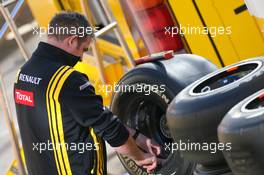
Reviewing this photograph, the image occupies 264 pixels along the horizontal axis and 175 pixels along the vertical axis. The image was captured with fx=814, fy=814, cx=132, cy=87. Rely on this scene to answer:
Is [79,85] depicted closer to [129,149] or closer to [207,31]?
[129,149]

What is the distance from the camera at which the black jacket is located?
4250 millimetres

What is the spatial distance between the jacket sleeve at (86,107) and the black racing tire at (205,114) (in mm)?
379

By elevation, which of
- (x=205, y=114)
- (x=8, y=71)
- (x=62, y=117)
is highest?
(x=8, y=71)

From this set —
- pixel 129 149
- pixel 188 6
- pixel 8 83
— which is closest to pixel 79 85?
pixel 129 149

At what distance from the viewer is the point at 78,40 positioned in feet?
14.2

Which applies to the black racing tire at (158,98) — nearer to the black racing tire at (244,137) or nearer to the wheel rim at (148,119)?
the wheel rim at (148,119)

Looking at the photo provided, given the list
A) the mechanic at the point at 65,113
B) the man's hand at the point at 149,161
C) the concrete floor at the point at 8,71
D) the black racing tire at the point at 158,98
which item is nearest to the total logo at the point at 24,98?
the mechanic at the point at 65,113

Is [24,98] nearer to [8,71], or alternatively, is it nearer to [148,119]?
[148,119]

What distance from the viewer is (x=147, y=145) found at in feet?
15.1

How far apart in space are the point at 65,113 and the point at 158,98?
724mm

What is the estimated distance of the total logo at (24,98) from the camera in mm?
4398

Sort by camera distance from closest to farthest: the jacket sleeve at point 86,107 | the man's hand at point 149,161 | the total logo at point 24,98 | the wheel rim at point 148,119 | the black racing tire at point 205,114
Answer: the black racing tire at point 205,114 < the jacket sleeve at point 86,107 < the total logo at point 24,98 < the man's hand at point 149,161 < the wheel rim at point 148,119

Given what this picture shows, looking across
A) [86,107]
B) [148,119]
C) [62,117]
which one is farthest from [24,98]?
A: [148,119]

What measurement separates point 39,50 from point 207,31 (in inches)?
63.9
